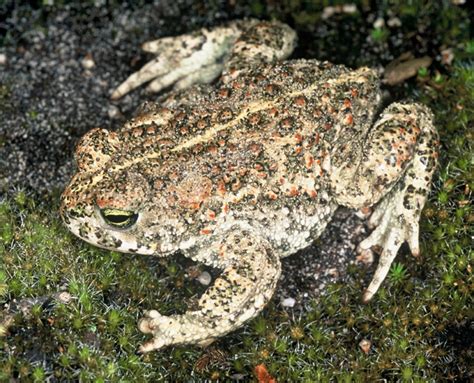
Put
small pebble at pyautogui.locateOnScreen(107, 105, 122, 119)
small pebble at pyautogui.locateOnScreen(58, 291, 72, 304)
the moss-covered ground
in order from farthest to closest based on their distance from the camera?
small pebble at pyautogui.locateOnScreen(107, 105, 122, 119) → small pebble at pyautogui.locateOnScreen(58, 291, 72, 304) → the moss-covered ground

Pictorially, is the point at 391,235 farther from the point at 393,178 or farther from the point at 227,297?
the point at 227,297

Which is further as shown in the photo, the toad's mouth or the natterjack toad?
the natterjack toad

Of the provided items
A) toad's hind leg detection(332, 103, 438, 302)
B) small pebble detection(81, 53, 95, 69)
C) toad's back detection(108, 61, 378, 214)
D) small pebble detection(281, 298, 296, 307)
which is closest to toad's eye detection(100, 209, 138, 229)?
toad's back detection(108, 61, 378, 214)

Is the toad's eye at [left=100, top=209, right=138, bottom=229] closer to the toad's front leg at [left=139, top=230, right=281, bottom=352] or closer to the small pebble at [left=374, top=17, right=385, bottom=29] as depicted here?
the toad's front leg at [left=139, top=230, right=281, bottom=352]

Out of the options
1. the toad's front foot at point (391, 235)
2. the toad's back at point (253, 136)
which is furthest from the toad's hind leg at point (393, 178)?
the toad's back at point (253, 136)

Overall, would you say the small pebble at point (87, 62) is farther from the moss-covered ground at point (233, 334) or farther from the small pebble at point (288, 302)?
the small pebble at point (288, 302)

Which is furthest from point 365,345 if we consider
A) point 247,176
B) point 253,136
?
point 253,136
